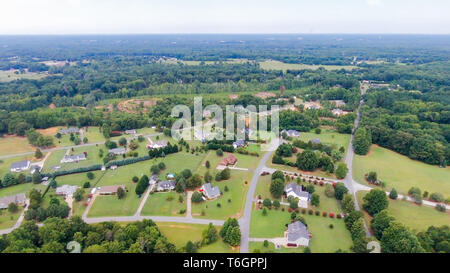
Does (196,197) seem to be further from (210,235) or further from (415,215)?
(415,215)

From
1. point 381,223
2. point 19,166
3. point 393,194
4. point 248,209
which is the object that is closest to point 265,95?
point 393,194

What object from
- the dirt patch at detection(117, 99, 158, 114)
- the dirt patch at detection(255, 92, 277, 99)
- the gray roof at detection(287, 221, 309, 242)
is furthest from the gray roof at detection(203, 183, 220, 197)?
the dirt patch at detection(255, 92, 277, 99)

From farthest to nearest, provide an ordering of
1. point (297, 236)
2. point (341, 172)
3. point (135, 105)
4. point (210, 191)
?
point (135, 105)
point (341, 172)
point (210, 191)
point (297, 236)

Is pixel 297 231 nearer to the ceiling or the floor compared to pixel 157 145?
nearer to the floor

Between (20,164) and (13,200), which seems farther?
(20,164)

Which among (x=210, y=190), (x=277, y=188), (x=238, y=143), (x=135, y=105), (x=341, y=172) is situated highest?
(x=135, y=105)

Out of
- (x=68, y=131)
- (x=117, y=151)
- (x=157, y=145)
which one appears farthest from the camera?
(x=68, y=131)

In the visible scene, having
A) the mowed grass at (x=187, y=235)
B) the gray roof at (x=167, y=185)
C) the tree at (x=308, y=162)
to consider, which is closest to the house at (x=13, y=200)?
the gray roof at (x=167, y=185)
